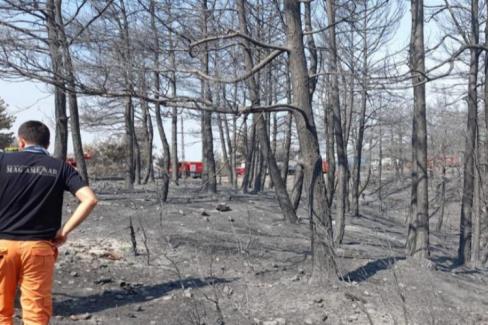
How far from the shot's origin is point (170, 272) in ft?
28.0

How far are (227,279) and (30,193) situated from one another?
456 cm

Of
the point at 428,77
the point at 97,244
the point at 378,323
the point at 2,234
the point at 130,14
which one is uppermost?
the point at 130,14

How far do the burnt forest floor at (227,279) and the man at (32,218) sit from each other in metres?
1.07

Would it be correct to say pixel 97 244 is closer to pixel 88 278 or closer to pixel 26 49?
pixel 88 278

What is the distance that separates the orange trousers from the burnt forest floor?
112cm

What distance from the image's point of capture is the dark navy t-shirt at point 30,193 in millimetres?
4238

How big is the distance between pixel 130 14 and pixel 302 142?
3.68 meters

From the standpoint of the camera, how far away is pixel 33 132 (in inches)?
174

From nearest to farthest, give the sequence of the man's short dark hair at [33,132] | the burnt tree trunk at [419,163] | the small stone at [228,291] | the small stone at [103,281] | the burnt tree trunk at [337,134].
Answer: the man's short dark hair at [33,132] < the small stone at [228,291] < the small stone at [103,281] < the burnt tree trunk at [337,134] < the burnt tree trunk at [419,163]

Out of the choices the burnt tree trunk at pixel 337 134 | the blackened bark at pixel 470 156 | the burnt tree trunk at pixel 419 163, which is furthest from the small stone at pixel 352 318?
the blackened bark at pixel 470 156

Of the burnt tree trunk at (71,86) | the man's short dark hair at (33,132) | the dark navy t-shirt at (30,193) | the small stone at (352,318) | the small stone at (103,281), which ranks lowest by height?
the small stone at (352,318)

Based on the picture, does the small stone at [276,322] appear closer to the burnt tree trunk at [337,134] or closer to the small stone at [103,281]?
the small stone at [103,281]

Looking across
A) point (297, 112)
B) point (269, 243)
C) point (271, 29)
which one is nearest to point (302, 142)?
point (297, 112)

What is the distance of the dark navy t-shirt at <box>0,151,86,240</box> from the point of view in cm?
424
